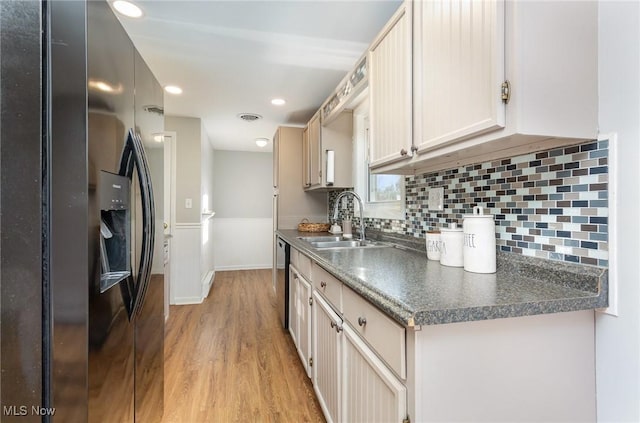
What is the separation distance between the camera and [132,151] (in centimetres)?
106

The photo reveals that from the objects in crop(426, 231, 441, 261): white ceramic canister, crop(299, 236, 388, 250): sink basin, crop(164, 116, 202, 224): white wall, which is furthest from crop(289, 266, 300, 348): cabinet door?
crop(164, 116, 202, 224): white wall

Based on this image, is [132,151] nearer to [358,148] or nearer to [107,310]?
[107,310]

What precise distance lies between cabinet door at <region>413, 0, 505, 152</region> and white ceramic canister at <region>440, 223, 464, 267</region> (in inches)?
14.9

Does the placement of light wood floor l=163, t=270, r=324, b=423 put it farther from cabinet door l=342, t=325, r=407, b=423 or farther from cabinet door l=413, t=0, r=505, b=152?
cabinet door l=413, t=0, r=505, b=152

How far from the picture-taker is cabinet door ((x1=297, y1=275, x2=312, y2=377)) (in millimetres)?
1868

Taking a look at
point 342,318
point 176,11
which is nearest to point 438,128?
point 342,318

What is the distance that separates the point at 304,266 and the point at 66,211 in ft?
4.67

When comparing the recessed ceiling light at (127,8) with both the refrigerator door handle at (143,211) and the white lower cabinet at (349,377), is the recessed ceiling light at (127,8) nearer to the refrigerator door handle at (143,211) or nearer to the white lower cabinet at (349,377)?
the refrigerator door handle at (143,211)

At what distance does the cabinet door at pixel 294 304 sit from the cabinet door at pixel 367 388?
1.03 metres

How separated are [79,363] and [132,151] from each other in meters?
0.68

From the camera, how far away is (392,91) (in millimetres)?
1409

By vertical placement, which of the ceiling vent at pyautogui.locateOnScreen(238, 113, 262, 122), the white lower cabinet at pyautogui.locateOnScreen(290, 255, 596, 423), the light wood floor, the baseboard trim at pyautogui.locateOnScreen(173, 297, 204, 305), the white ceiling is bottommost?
the light wood floor

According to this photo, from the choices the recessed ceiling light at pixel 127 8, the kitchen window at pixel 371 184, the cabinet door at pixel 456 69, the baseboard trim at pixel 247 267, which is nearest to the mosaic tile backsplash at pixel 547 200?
the cabinet door at pixel 456 69

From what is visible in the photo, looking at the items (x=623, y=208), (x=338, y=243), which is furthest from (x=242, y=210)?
(x=623, y=208)
